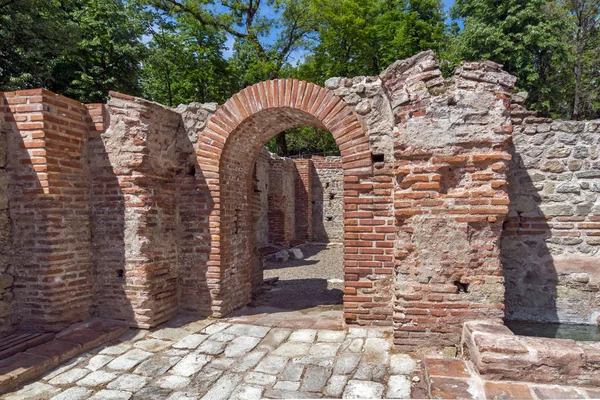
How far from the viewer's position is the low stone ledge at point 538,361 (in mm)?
2682

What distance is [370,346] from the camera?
3.73 meters

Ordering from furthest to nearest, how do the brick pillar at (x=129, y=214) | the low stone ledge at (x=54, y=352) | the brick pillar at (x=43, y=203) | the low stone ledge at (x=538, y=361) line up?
1. the brick pillar at (x=129, y=214)
2. the brick pillar at (x=43, y=203)
3. the low stone ledge at (x=54, y=352)
4. the low stone ledge at (x=538, y=361)

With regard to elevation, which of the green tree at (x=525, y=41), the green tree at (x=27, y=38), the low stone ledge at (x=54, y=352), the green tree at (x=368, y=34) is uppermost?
the green tree at (x=368, y=34)

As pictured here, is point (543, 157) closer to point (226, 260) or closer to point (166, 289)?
point (226, 260)

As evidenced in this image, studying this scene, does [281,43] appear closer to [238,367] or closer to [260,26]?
[260,26]

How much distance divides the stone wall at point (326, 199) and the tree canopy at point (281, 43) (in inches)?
230

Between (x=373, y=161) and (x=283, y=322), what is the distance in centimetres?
240

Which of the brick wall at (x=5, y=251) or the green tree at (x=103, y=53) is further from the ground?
the green tree at (x=103, y=53)

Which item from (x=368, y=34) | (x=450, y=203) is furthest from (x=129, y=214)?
(x=368, y=34)

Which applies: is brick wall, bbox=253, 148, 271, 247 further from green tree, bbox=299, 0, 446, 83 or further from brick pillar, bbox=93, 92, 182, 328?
green tree, bbox=299, 0, 446, 83

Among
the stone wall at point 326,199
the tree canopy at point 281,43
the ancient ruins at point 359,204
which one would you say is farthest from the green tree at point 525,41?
the ancient ruins at point 359,204

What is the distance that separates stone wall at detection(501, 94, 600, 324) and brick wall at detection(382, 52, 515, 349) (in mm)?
1091

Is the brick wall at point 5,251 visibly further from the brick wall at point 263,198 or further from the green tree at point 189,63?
the green tree at point 189,63

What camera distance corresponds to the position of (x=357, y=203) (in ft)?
14.1
